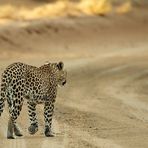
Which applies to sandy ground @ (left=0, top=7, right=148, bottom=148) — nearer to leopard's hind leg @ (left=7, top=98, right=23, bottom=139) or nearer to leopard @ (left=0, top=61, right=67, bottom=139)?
leopard's hind leg @ (left=7, top=98, right=23, bottom=139)

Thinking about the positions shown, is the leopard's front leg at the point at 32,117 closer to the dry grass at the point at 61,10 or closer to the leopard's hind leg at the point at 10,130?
the leopard's hind leg at the point at 10,130

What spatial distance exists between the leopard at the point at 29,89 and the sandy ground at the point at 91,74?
0.28 metres

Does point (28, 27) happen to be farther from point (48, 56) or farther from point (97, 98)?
point (97, 98)

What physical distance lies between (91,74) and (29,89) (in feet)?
44.5

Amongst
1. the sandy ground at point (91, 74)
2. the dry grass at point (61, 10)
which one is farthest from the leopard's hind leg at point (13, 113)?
the dry grass at point (61, 10)

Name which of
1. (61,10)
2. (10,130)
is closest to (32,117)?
(10,130)

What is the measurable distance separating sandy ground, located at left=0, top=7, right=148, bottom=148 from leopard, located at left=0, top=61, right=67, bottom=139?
0.92 ft

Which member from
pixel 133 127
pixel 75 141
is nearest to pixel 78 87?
pixel 133 127

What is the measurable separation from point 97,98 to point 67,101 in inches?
47.5

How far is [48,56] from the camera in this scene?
109ft

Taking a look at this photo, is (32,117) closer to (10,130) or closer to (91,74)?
(10,130)

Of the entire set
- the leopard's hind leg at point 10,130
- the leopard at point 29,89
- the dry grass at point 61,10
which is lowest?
the leopard's hind leg at point 10,130

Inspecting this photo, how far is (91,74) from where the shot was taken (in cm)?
2700

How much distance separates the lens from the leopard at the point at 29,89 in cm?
1323
